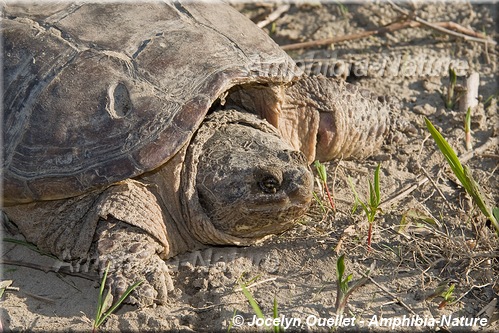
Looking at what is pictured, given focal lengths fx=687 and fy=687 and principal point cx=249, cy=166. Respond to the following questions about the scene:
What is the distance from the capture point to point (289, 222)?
3.68 m

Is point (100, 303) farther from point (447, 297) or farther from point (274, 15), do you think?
point (274, 15)

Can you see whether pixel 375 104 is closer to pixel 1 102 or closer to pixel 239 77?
pixel 239 77

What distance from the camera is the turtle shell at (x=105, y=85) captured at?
358cm

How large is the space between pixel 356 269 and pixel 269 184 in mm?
659

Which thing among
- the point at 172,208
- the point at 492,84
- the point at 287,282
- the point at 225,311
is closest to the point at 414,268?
the point at 287,282

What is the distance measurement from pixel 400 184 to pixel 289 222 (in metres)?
1.06

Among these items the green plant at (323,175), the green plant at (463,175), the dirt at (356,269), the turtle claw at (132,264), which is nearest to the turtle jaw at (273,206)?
the dirt at (356,269)

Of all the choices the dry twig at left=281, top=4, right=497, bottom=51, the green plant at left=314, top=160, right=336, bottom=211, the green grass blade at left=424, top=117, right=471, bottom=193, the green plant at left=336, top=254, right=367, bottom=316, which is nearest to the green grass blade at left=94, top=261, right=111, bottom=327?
the green plant at left=336, top=254, right=367, bottom=316

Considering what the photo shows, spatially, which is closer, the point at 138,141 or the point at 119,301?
the point at 119,301

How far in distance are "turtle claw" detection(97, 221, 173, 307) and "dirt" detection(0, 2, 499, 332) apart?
0.27ft

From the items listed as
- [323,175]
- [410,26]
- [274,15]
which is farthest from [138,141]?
[410,26]

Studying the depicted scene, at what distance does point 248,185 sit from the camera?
3594 millimetres

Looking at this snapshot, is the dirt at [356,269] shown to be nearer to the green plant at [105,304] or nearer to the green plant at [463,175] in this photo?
the green plant at [105,304]

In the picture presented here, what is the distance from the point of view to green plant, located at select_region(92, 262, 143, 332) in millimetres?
3256
